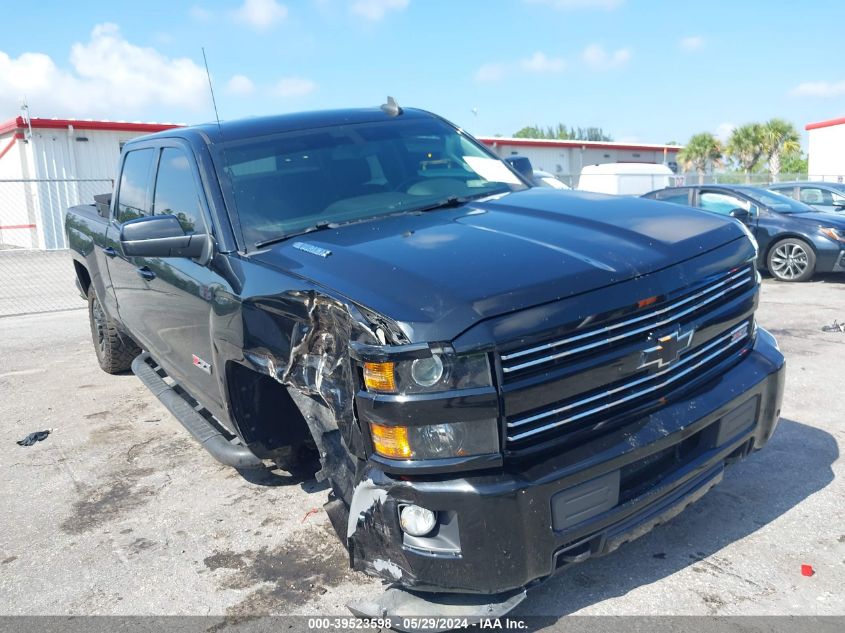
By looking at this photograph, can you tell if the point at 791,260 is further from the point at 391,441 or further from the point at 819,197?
the point at 391,441

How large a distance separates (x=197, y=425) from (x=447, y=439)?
225 centimetres

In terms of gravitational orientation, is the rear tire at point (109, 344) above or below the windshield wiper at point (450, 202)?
below

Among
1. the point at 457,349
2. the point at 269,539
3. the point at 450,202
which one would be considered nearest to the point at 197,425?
the point at 269,539

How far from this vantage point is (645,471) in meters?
2.82

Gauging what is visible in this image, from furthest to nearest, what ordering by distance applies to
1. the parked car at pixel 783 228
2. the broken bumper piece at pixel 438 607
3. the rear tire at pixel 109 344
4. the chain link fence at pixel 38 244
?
1. the chain link fence at pixel 38 244
2. the parked car at pixel 783 228
3. the rear tire at pixel 109 344
4. the broken bumper piece at pixel 438 607

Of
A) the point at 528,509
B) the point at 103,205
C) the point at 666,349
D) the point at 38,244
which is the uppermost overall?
the point at 103,205

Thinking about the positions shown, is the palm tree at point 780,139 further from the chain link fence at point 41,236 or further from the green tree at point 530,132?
the green tree at point 530,132

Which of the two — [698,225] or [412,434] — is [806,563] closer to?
[698,225]

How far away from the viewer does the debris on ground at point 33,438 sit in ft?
17.5

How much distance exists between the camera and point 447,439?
2438 millimetres

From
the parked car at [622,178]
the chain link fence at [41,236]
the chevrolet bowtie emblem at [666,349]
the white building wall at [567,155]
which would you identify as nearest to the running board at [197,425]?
the chevrolet bowtie emblem at [666,349]

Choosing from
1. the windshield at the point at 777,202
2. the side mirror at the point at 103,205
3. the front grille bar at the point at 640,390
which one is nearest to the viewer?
the front grille bar at the point at 640,390

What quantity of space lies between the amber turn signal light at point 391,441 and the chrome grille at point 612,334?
38 cm

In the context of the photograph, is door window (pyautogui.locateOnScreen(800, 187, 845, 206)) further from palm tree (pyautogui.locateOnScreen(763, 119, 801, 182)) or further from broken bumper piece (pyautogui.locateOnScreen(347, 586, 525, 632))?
palm tree (pyautogui.locateOnScreen(763, 119, 801, 182))
